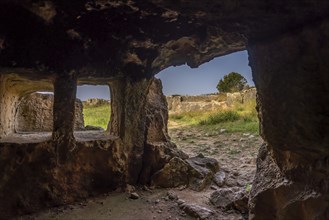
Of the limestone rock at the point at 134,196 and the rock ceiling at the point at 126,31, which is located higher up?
the rock ceiling at the point at 126,31

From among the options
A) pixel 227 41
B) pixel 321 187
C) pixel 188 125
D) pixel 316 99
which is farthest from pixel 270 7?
pixel 188 125

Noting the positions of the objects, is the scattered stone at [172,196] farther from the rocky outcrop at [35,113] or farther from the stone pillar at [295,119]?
the rocky outcrop at [35,113]

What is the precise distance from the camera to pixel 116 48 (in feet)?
11.3

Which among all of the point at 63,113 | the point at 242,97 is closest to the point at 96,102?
the point at 242,97

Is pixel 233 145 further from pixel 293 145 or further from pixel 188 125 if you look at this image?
pixel 293 145

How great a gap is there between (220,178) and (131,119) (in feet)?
5.57

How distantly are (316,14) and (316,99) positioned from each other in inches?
20.4

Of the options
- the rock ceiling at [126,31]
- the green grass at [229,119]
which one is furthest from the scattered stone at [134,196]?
the green grass at [229,119]

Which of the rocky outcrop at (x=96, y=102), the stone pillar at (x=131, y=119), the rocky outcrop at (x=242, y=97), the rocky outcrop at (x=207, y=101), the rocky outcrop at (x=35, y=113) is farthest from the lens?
the rocky outcrop at (x=96, y=102)

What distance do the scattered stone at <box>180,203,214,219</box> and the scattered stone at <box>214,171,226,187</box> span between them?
1017 millimetres

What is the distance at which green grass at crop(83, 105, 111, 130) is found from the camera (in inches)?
342

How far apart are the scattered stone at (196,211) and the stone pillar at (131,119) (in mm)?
1037

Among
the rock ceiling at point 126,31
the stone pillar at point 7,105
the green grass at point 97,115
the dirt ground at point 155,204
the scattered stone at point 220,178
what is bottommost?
the dirt ground at point 155,204

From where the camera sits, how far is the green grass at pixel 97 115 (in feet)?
28.5
